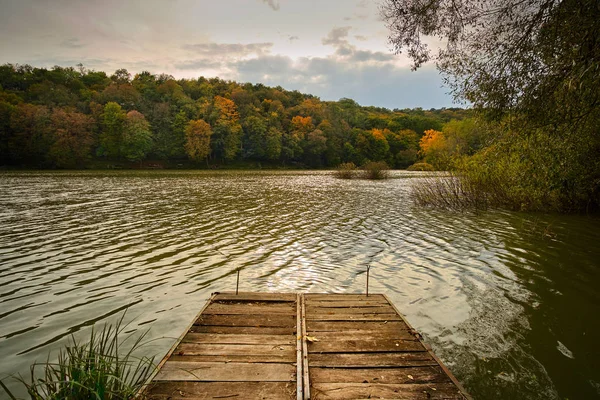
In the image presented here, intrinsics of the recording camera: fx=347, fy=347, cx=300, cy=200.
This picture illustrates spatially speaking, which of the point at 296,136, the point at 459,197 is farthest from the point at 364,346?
the point at 296,136

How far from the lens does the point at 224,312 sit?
17.7 feet

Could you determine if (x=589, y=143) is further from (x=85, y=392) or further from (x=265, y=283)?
(x=85, y=392)

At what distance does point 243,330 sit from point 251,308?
2.68ft

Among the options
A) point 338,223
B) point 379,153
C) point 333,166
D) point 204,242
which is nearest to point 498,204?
point 338,223

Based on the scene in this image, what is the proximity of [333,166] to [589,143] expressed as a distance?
89137 mm

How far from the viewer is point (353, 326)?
16.5 feet

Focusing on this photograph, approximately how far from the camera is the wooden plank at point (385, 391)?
3.37 metres

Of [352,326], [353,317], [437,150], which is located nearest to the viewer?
[352,326]

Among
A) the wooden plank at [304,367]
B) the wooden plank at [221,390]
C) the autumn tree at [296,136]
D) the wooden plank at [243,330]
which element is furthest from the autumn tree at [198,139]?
the wooden plank at [221,390]

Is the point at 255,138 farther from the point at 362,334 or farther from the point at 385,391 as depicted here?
the point at 385,391

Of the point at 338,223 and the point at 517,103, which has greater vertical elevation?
the point at 517,103

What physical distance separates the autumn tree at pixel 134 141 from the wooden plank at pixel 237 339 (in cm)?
7738

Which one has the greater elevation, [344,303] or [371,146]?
[371,146]

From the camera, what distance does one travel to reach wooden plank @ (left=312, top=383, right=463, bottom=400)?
337cm
